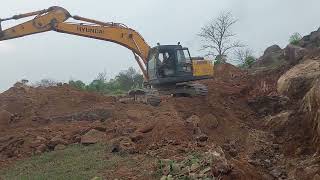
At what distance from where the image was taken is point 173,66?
1928 centimetres

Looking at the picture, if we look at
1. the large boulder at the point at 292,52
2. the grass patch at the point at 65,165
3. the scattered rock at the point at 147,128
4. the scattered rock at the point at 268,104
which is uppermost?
the large boulder at the point at 292,52

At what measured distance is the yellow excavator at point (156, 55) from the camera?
19000 mm

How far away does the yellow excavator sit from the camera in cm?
1900

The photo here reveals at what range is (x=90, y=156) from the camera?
1273 centimetres

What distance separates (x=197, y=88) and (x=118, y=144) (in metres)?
6.84

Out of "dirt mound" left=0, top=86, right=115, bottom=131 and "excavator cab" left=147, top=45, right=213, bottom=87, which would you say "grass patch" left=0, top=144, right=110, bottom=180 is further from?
"excavator cab" left=147, top=45, right=213, bottom=87

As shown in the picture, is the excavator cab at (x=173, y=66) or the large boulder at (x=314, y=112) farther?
the excavator cab at (x=173, y=66)

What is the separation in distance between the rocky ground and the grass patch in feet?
1.27

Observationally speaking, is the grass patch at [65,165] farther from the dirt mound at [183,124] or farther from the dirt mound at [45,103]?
the dirt mound at [45,103]

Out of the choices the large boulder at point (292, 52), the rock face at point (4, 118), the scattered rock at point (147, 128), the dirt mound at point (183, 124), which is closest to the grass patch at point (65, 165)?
the dirt mound at point (183, 124)

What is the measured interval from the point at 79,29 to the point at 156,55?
120 inches

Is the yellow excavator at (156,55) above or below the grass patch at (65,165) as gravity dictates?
above

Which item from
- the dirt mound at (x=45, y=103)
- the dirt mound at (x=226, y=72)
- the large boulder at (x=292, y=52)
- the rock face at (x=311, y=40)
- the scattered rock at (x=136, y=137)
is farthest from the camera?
the rock face at (x=311, y=40)

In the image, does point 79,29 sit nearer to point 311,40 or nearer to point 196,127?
point 196,127
